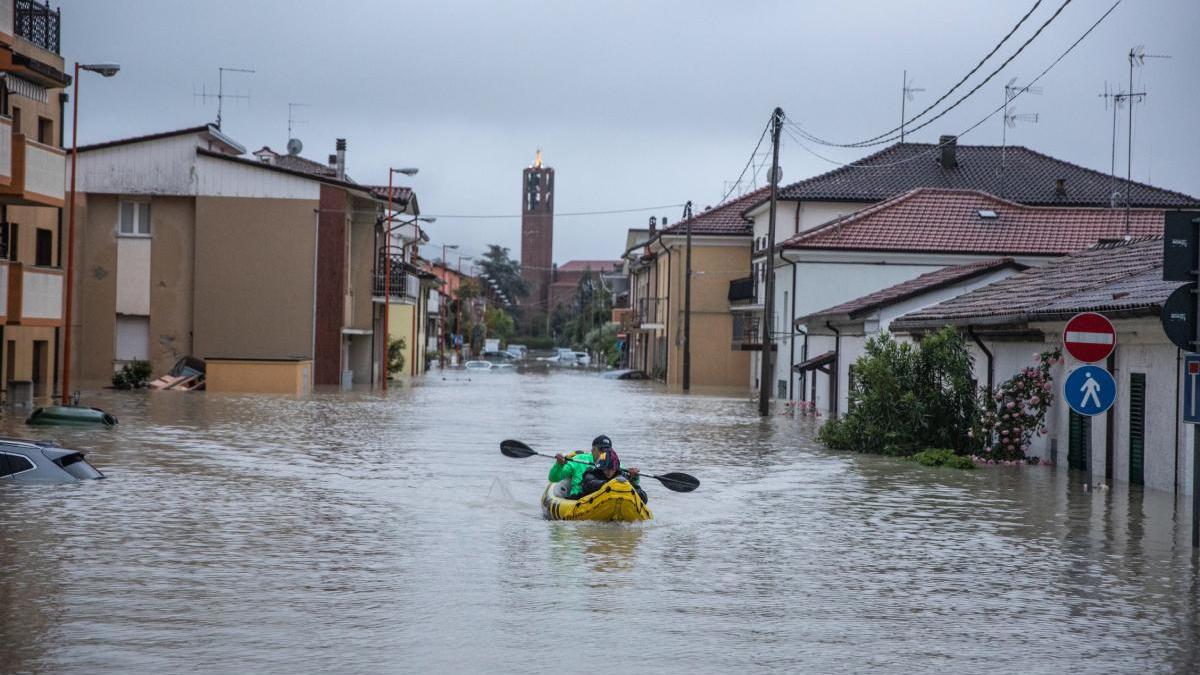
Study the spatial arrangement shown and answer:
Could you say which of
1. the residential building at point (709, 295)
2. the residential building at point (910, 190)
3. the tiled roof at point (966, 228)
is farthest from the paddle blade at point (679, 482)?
the residential building at point (709, 295)

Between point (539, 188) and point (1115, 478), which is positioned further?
point (539, 188)

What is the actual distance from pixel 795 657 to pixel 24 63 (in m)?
26.8

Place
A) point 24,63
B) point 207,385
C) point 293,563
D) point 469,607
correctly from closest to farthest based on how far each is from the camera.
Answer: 1. point 469,607
2. point 293,563
3. point 24,63
4. point 207,385

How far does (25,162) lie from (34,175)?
25.0 inches

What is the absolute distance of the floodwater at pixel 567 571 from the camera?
9.39 meters

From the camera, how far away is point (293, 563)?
13.1m

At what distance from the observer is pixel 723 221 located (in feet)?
241

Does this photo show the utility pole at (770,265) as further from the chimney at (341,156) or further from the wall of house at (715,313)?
the chimney at (341,156)

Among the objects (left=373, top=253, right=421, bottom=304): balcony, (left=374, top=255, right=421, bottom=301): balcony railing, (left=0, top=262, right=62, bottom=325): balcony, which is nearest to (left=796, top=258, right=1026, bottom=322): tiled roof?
(left=0, top=262, right=62, bottom=325): balcony

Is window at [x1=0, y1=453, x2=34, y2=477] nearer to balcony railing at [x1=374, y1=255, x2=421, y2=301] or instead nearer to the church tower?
balcony railing at [x1=374, y1=255, x2=421, y2=301]

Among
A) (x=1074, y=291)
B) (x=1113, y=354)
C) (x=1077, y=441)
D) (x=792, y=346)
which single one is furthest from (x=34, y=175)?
(x=792, y=346)

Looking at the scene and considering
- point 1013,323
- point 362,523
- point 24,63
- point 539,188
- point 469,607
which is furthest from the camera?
point 539,188

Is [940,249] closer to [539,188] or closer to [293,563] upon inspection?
[293,563]

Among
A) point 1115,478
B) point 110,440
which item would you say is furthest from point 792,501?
point 110,440
